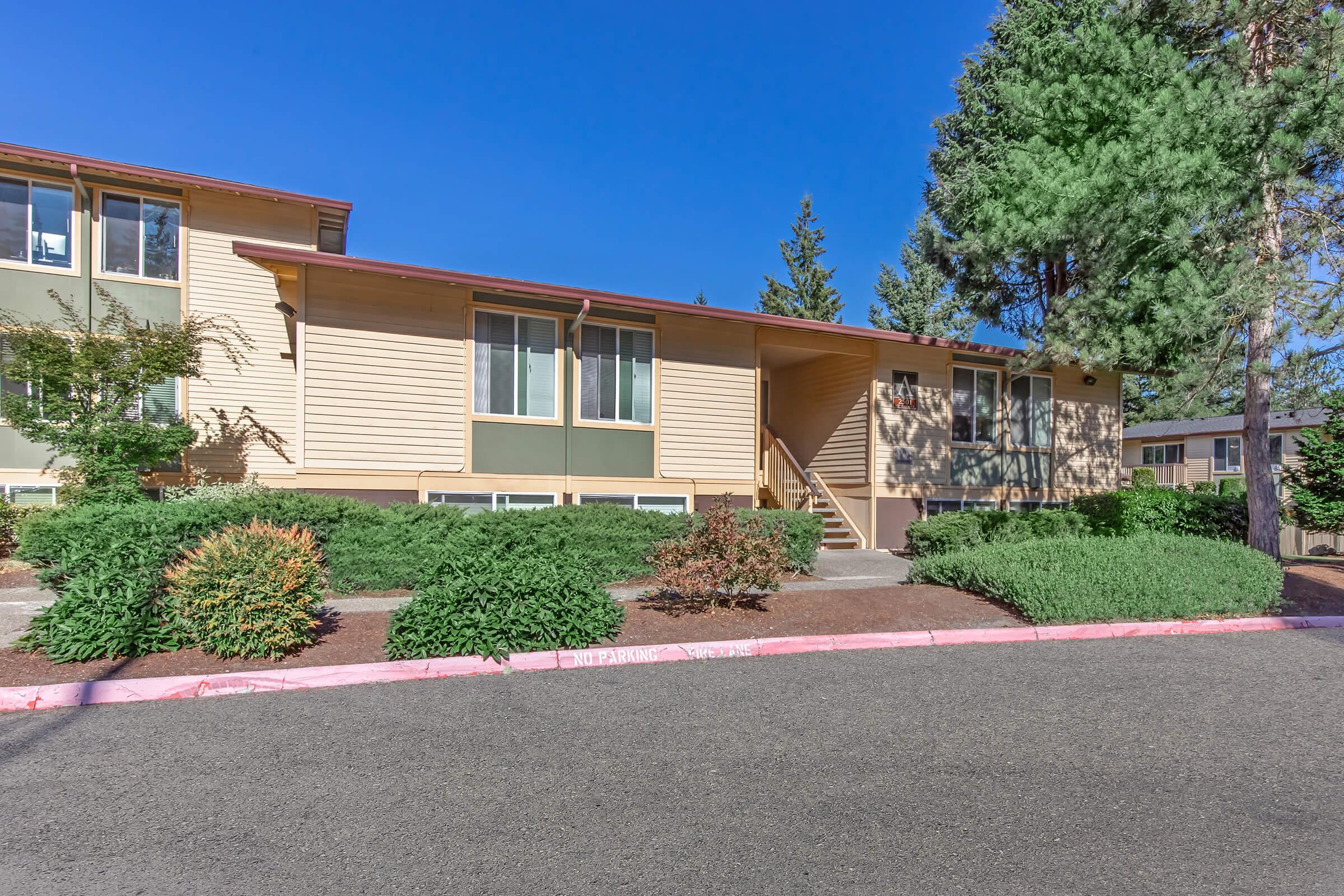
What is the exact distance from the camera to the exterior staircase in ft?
50.6

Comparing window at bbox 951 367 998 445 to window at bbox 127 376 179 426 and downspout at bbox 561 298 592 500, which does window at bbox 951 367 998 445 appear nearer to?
downspout at bbox 561 298 592 500

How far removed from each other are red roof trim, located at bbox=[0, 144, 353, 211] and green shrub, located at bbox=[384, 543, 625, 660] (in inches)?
420

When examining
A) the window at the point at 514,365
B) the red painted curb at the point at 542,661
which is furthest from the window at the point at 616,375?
the red painted curb at the point at 542,661

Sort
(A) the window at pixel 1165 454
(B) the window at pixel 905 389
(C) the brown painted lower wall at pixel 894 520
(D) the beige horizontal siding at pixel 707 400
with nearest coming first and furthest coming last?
(D) the beige horizontal siding at pixel 707 400
(C) the brown painted lower wall at pixel 894 520
(B) the window at pixel 905 389
(A) the window at pixel 1165 454

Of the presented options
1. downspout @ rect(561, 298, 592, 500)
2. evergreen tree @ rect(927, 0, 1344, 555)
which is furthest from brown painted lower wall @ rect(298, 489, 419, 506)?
evergreen tree @ rect(927, 0, 1344, 555)

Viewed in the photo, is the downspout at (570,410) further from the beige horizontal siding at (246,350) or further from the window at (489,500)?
the beige horizontal siding at (246,350)

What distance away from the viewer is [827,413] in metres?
17.3

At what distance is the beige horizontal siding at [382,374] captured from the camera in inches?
468

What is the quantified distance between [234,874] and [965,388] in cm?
1649

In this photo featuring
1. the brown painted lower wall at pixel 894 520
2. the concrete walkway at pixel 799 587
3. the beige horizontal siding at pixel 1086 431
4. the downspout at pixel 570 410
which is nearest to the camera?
the concrete walkway at pixel 799 587

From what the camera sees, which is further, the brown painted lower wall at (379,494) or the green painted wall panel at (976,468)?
the green painted wall panel at (976,468)

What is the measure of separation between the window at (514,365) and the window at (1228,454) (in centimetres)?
3082

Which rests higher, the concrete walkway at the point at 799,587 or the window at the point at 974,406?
the window at the point at 974,406

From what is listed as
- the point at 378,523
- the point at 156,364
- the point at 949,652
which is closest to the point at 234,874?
the point at 949,652
